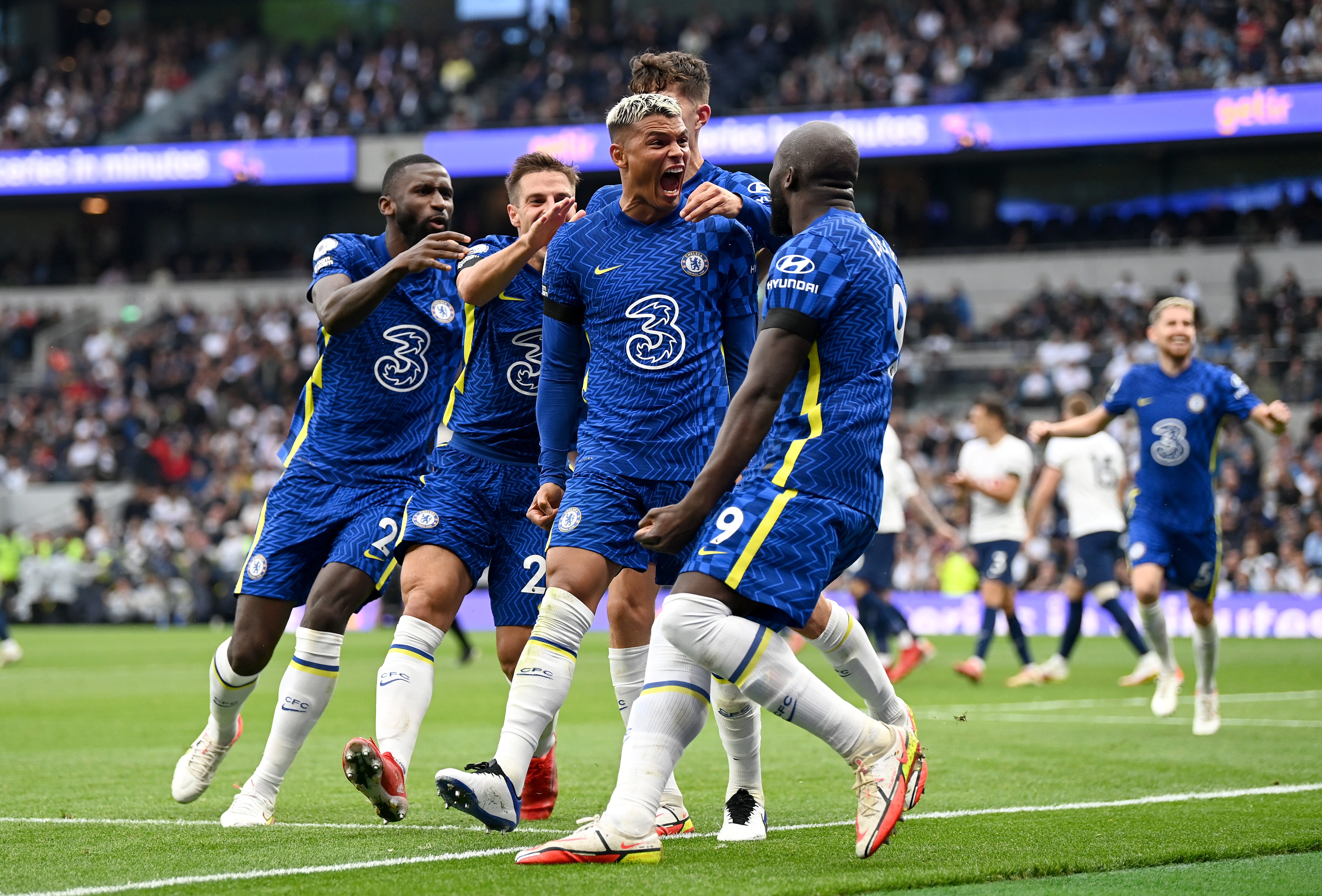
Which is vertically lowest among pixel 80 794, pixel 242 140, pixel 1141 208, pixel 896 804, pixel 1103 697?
pixel 1103 697

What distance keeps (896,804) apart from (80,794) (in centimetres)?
372

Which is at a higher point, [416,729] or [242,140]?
[242,140]

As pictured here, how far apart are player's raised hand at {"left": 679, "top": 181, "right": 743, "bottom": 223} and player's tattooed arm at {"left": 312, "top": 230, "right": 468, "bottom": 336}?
769 mm

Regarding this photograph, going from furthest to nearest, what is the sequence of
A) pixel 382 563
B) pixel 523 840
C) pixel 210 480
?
pixel 210 480 → pixel 382 563 → pixel 523 840

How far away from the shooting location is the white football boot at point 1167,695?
942 centimetres

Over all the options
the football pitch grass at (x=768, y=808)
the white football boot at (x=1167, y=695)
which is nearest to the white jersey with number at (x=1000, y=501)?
the football pitch grass at (x=768, y=808)

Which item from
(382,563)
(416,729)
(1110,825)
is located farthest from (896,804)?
(382,563)

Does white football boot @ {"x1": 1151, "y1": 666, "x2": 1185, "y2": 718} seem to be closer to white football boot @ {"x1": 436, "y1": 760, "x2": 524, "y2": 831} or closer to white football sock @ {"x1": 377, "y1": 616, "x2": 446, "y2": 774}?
white football sock @ {"x1": 377, "y1": 616, "x2": 446, "y2": 774}

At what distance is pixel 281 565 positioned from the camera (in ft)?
18.6

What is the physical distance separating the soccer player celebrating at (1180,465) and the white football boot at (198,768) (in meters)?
4.99

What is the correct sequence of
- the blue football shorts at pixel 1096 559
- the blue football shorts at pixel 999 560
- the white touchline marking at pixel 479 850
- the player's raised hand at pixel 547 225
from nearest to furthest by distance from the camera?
1. the white touchline marking at pixel 479 850
2. the player's raised hand at pixel 547 225
3. the blue football shorts at pixel 1096 559
4. the blue football shorts at pixel 999 560

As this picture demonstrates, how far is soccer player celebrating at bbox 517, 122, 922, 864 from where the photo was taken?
168 inches

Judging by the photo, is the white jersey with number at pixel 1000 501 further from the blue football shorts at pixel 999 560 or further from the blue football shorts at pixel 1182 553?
the blue football shorts at pixel 1182 553

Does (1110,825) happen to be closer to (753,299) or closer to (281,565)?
(753,299)
